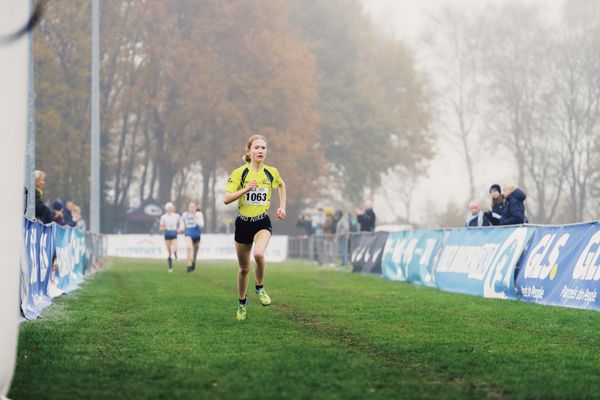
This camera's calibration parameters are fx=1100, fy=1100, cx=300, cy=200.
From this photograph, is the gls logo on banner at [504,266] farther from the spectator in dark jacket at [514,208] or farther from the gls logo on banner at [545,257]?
the spectator in dark jacket at [514,208]

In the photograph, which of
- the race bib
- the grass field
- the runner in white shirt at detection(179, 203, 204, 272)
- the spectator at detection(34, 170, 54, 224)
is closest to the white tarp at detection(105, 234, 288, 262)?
the runner in white shirt at detection(179, 203, 204, 272)

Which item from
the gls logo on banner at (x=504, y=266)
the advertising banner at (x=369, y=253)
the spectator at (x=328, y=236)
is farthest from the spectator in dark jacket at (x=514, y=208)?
the spectator at (x=328, y=236)

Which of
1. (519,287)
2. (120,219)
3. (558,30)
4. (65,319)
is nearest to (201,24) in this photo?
(120,219)

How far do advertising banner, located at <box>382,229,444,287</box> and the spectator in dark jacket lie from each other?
8.00 feet

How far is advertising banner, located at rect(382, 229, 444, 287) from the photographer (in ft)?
77.3

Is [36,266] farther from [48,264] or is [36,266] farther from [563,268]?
[563,268]

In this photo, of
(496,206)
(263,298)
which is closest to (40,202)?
(263,298)

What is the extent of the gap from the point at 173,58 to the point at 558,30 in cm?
1964

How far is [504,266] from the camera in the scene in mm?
18656

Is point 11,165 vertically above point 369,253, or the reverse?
point 11,165

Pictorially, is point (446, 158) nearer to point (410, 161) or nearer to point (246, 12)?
point (410, 161)

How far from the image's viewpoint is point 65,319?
13633 mm

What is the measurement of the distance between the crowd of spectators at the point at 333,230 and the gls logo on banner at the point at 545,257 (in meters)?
16.8

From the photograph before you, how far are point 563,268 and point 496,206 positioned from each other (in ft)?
20.7
